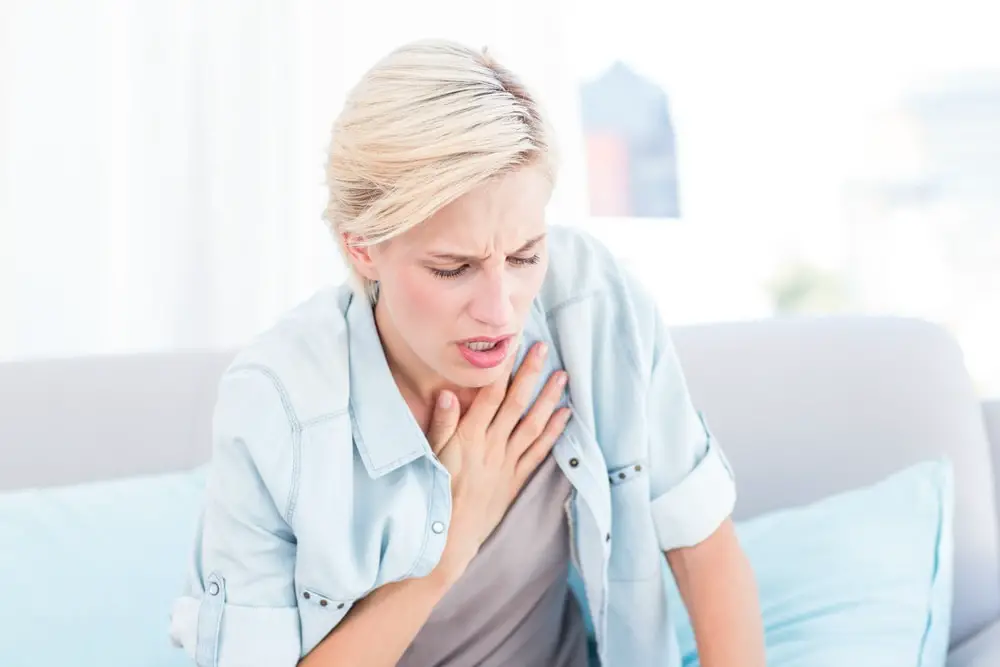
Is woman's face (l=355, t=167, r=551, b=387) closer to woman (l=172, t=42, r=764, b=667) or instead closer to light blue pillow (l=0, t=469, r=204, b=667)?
woman (l=172, t=42, r=764, b=667)

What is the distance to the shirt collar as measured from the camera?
1086 millimetres

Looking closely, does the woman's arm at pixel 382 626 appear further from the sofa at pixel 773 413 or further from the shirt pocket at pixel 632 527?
the sofa at pixel 773 413

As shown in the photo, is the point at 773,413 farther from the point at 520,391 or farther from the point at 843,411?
the point at 520,391

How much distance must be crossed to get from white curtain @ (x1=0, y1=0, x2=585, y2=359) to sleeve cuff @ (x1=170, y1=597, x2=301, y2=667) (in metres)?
1.28

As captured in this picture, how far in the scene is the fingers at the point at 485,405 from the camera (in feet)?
3.72

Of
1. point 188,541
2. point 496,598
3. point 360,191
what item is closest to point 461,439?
point 496,598

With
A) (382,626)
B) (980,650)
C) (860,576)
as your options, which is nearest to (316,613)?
(382,626)

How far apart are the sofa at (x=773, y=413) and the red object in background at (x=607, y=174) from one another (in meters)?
1.45

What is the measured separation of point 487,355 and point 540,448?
0.52ft

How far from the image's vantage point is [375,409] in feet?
3.63

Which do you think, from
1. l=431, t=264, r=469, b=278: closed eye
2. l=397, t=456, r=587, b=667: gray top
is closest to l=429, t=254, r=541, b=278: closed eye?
l=431, t=264, r=469, b=278: closed eye

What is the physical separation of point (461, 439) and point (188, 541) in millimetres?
463

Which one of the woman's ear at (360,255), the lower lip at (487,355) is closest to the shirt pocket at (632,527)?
the lower lip at (487,355)

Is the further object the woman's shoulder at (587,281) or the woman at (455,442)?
the woman's shoulder at (587,281)
